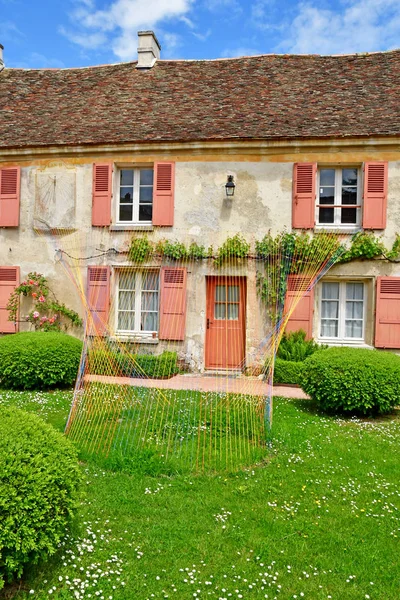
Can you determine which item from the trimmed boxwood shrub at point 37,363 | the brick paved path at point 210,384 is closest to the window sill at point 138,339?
the brick paved path at point 210,384

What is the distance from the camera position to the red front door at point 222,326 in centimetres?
1116

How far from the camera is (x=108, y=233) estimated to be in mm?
11445

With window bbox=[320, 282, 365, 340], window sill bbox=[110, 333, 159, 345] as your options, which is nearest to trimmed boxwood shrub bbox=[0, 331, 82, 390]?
window sill bbox=[110, 333, 159, 345]

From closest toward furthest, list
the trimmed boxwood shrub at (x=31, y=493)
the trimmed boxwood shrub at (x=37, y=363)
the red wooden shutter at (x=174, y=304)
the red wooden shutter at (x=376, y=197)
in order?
the trimmed boxwood shrub at (x=31, y=493) < the trimmed boxwood shrub at (x=37, y=363) < the red wooden shutter at (x=376, y=197) < the red wooden shutter at (x=174, y=304)

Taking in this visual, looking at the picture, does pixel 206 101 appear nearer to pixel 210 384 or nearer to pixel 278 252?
pixel 278 252

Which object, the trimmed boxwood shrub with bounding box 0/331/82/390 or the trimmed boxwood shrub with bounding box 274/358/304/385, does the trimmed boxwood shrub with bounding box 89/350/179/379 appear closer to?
the trimmed boxwood shrub with bounding box 0/331/82/390

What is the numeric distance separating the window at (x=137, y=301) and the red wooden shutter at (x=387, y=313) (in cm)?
474

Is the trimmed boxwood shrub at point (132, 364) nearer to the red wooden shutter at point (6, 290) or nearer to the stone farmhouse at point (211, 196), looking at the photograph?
the stone farmhouse at point (211, 196)

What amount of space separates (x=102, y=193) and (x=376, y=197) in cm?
592

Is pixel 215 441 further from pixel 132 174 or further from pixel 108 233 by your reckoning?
pixel 132 174

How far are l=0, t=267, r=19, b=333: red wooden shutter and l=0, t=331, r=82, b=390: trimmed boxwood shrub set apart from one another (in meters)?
2.34

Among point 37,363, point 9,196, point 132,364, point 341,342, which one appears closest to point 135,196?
point 9,196

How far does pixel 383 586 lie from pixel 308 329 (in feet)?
23.9

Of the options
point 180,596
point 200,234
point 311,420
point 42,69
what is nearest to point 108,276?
point 200,234
